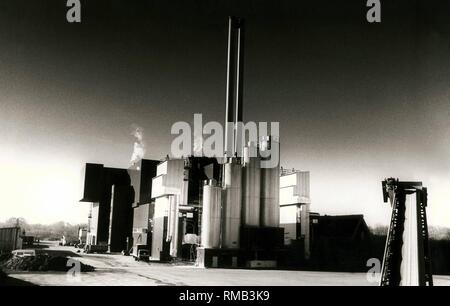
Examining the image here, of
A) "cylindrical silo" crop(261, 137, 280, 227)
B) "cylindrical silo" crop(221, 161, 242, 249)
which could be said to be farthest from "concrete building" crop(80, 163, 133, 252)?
"cylindrical silo" crop(261, 137, 280, 227)

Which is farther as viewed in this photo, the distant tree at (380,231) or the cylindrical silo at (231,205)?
the distant tree at (380,231)

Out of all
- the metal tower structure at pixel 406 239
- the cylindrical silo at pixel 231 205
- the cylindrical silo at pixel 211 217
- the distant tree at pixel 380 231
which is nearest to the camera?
the metal tower structure at pixel 406 239

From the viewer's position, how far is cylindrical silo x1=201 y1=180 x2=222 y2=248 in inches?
1650

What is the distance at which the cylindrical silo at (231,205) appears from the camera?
4262 cm

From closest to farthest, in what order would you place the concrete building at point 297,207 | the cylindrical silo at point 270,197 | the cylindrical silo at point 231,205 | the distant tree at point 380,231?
1. the cylindrical silo at point 231,205
2. the cylindrical silo at point 270,197
3. the concrete building at point 297,207
4. the distant tree at point 380,231

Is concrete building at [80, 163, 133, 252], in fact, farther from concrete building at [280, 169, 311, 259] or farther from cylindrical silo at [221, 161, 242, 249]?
cylindrical silo at [221, 161, 242, 249]

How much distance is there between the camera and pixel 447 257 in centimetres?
4550

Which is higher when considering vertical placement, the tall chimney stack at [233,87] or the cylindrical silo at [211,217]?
the tall chimney stack at [233,87]

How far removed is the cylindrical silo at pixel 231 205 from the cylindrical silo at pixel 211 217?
58 centimetres

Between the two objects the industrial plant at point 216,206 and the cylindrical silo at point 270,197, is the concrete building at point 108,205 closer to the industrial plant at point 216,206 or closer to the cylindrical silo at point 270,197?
the industrial plant at point 216,206

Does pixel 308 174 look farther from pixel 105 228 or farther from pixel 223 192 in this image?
pixel 105 228

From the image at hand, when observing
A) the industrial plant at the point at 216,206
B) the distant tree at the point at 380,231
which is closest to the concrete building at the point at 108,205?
the industrial plant at the point at 216,206
